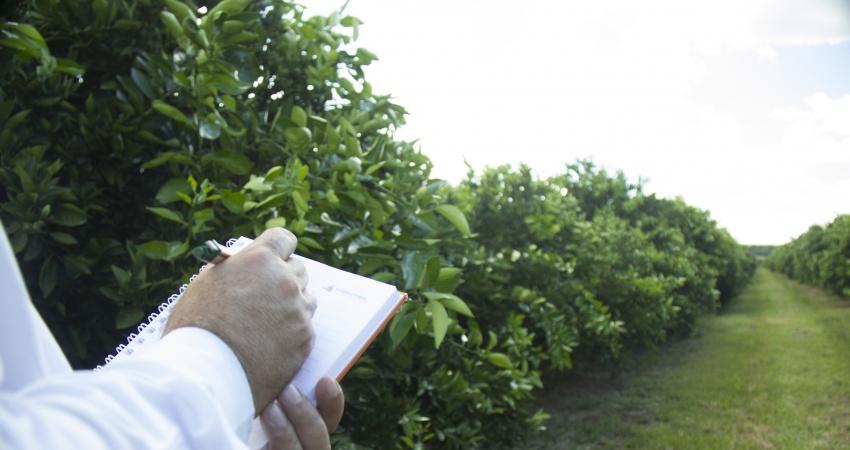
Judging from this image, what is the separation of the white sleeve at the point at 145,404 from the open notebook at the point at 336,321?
186 millimetres

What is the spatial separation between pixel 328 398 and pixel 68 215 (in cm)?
109

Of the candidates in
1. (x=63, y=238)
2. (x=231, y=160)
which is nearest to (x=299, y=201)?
(x=231, y=160)

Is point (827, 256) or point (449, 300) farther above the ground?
point (827, 256)

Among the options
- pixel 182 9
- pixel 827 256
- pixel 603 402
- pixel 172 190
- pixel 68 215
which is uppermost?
pixel 827 256

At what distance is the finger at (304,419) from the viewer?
1.12 m

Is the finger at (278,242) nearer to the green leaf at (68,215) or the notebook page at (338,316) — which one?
the notebook page at (338,316)

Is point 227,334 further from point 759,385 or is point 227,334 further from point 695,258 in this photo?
point 695,258

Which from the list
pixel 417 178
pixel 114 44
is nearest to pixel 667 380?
pixel 417 178

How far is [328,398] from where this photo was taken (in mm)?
1147

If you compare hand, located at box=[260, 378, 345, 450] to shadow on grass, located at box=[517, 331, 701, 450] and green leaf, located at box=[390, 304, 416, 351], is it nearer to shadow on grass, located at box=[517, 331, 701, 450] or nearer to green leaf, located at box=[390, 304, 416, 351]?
green leaf, located at box=[390, 304, 416, 351]

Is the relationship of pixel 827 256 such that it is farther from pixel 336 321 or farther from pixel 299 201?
pixel 336 321

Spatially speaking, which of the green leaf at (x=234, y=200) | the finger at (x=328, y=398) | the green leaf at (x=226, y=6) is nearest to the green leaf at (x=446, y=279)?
the green leaf at (x=234, y=200)

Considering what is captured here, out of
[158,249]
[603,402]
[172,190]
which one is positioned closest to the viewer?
[158,249]

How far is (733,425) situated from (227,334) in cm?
456
